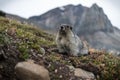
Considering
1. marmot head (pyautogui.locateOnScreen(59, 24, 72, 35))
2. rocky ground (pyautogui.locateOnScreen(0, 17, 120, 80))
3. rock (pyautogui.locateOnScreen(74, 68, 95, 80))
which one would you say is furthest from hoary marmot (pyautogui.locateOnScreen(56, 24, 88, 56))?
rock (pyautogui.locateOnScreen(74, 68, 95, 80))

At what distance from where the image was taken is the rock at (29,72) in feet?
63.5

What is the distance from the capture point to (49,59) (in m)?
22.5

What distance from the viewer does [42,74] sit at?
19734mm

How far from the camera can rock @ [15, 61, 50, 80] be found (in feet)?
63.5

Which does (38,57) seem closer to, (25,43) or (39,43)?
(25,43)

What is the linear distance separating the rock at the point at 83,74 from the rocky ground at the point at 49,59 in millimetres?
65

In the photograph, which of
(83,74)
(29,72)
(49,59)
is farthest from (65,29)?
(29,72)

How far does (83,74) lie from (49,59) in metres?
1.73

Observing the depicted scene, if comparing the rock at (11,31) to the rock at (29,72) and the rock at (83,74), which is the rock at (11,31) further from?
the rock at (29,72)

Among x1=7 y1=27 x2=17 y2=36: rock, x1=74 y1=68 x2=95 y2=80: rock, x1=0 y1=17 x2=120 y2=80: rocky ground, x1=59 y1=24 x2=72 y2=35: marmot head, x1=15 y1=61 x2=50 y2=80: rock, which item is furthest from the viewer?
x1=7 y1=27 x2=17 y2=36: rock

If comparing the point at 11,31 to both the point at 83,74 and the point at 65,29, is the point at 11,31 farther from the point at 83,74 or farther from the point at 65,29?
the point at 83,74

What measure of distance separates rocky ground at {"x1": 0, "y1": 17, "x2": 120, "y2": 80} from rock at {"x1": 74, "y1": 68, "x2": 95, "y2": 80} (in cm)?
7

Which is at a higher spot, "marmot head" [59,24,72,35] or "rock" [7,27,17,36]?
"marmot head" [59,24,72,35]

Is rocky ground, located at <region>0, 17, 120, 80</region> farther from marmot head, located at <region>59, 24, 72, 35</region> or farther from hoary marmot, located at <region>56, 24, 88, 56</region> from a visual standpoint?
marmot head, located at <region>59, 24, 72, 35</region>
